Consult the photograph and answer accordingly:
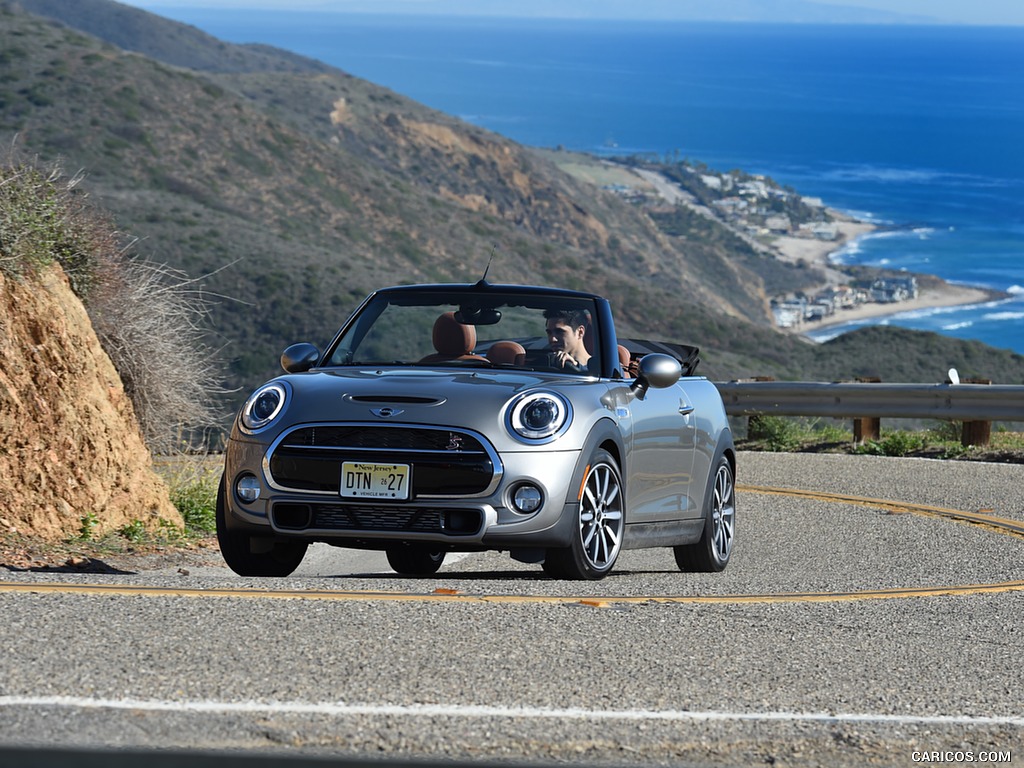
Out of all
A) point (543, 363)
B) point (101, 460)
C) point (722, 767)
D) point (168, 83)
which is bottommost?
point (722, 767)

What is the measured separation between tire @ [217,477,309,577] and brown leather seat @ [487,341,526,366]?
1.42m

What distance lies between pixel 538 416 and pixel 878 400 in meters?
10.1

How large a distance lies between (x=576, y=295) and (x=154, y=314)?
5851mm

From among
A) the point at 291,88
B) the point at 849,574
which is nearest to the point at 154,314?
the point at 849,574

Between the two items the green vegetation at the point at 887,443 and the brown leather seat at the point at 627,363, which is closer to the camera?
the brown leather seat at the point at 627,363

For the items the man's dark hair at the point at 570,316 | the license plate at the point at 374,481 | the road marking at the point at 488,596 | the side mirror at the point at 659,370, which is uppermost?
the man's dark hair at the point at 570,316

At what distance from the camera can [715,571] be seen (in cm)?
935

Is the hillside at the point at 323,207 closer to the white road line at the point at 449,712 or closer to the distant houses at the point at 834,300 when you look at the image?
the distant houses at the point at 834,300

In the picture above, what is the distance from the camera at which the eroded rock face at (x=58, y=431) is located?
911 centimetres

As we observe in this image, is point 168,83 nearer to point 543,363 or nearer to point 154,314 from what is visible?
point 154,314

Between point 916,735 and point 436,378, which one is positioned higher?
point 436,378

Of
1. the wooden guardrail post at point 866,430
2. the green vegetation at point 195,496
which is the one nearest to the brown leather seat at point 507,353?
the green vegetation at point 195,496

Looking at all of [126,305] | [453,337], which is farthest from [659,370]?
[126,305]

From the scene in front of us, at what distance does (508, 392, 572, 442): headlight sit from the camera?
7.20 m
